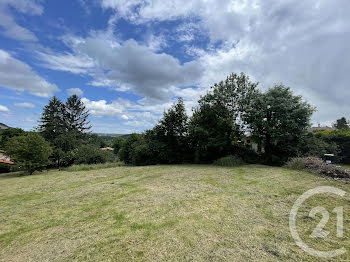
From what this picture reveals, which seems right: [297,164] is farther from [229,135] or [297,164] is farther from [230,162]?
[229,135]

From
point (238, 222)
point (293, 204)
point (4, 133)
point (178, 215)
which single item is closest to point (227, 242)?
point (238, 222)

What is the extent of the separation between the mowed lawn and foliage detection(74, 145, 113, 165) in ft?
32.9

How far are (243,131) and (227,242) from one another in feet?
31.9

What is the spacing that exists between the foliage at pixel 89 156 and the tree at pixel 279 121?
12.3 m

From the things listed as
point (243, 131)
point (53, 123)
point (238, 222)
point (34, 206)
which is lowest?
point (34, 206)

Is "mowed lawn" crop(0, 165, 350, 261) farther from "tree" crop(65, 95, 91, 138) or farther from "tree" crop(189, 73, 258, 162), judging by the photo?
"tree" crop(65, 95, 91, 138)

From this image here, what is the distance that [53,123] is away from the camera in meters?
25.0

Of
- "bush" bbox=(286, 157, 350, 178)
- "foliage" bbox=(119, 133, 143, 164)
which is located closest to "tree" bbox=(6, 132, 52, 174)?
"foliage" bbox=(119, 133, 143, 164)

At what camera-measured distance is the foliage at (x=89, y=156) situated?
13.7m

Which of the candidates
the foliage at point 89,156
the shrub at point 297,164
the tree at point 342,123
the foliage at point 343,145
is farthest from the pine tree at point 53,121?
the tree at point 342,123

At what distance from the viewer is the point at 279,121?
31.0 ft

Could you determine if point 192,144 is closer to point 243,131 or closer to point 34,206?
point 243,131

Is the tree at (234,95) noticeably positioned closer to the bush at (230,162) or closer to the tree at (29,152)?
the bush at (230,162)

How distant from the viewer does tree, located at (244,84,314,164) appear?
912 centimetres
